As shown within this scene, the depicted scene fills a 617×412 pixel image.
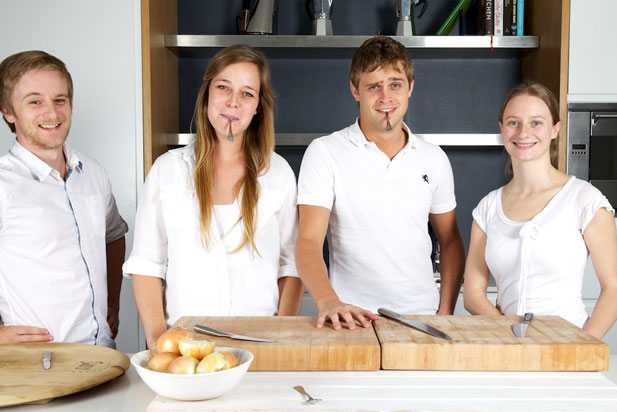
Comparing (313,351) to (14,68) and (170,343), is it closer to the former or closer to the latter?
(170,343)

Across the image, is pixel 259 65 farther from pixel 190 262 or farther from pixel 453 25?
pixel 453 25

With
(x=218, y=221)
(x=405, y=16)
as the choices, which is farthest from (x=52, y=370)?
(x=405, y=16)

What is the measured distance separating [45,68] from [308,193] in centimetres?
83

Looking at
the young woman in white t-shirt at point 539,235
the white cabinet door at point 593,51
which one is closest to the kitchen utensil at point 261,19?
the white cabinet door at point 593,51

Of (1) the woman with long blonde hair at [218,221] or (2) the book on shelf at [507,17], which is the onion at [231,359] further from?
(2) the book on shelf at [507,17]

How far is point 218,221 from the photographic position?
1.71 metres

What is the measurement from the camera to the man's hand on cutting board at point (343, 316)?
134 cm

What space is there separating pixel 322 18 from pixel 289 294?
1.66 metres

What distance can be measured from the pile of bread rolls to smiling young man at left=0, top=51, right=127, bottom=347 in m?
0.78

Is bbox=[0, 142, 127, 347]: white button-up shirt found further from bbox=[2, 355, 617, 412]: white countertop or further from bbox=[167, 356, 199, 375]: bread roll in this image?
bbox=[167, 356, 199, 375]: bread roll

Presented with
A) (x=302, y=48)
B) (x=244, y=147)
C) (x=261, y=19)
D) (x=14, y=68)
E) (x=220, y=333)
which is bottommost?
(x=220, y=333)

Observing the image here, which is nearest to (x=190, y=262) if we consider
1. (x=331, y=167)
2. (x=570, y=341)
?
(x=331, y=167)

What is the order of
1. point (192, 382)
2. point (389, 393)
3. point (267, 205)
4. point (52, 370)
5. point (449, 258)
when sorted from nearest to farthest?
point (192, 382) → point (389, 393) → point (52, 370) → point (267, 205) → point (449, 258)

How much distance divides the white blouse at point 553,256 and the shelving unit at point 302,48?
130cm
